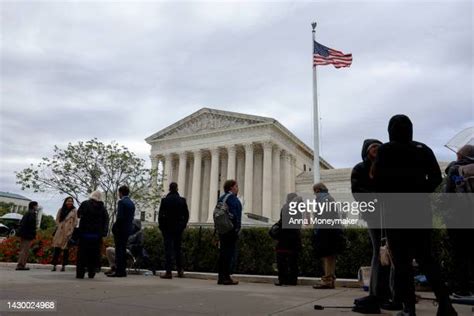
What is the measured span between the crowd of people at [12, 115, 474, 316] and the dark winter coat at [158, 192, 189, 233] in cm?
3

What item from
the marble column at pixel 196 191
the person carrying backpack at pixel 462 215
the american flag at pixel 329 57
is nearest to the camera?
the person carrying backpack at pixel 462 215

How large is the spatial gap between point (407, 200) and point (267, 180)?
46.2 metres

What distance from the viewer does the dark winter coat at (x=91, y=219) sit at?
8.96 metres

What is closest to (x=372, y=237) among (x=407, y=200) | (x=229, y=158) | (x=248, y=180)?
(x=407, y=200)

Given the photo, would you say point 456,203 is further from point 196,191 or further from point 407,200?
point 196,191

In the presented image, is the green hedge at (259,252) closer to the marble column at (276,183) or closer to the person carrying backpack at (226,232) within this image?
the person carrying backpack at (226,232)

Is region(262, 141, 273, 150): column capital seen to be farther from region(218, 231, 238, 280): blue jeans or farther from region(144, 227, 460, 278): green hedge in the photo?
region(218, 231, 238, 280): blue jeans

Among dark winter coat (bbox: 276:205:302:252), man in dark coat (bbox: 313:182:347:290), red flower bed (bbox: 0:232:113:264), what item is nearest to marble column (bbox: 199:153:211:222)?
red flower bed (bbox: 0:232:113:264)

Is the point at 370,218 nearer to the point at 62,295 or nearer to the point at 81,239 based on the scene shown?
the point at 62,295

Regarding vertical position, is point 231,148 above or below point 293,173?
above

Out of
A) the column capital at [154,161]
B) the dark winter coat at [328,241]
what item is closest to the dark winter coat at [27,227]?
the dark winter coat at [328,241]

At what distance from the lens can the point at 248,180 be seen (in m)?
50.6

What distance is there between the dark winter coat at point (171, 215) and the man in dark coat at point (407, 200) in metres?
6.30

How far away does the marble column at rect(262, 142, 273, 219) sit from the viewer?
4925cm
